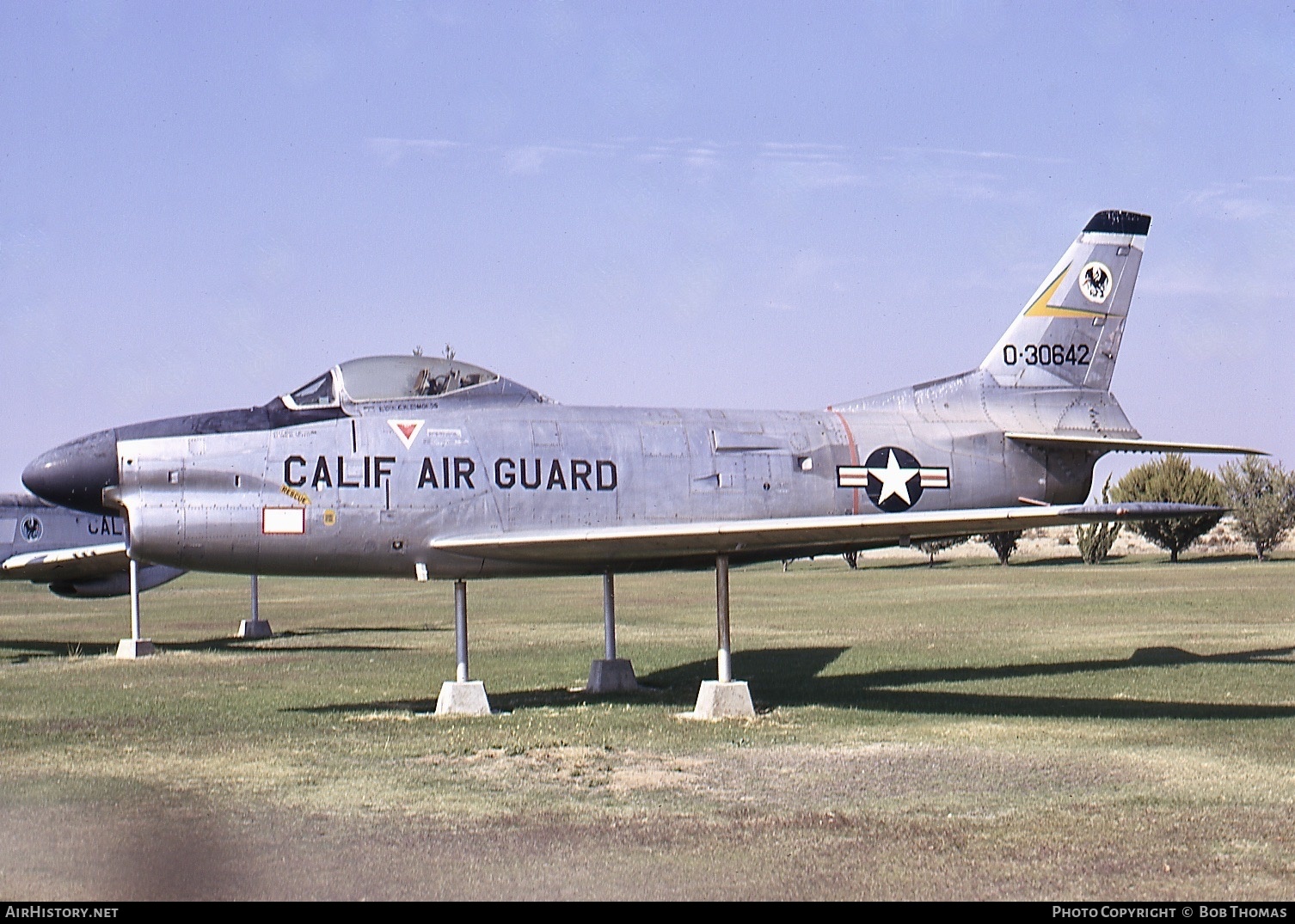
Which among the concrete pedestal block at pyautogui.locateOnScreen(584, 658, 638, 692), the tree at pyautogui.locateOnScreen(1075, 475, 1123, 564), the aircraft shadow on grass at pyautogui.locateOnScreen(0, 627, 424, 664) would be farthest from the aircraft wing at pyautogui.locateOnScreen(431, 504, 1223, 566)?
the tree at pyautogui.locateOnScreen(1075, 475, 1123, 564)

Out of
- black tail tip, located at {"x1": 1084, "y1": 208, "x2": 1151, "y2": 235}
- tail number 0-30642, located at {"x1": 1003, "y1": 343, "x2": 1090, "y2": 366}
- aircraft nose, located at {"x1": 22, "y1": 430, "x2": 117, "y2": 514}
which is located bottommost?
aircraft nose, located at {"x1": 22, "y1": 430, "x2": 117, "y2": 514}

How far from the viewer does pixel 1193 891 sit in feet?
20.3

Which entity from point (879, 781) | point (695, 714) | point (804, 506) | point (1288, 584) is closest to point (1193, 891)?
point (879, 781)

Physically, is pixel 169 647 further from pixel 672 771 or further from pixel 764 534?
pixel 672 771

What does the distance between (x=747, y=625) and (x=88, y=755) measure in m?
15.1

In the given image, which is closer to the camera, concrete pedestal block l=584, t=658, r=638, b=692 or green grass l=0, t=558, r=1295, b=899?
green grass l=0, t=558, r=1295, b=899

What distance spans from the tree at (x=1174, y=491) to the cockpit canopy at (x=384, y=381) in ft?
173

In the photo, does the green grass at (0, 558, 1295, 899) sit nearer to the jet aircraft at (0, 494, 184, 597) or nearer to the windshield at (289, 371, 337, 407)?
the windshield at (289, 371, 337, 407)

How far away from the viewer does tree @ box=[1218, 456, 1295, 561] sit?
199ft

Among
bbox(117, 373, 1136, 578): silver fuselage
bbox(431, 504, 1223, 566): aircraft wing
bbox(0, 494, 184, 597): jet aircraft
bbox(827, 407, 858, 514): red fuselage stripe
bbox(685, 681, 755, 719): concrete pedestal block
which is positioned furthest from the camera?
bbox(0, 494, 184, 597): jet aircraft

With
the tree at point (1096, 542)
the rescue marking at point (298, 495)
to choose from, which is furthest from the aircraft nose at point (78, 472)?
the tree at point (1096, 542)

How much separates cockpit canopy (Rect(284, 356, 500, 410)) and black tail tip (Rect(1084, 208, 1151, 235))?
7.79m

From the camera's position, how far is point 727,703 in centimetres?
1223
